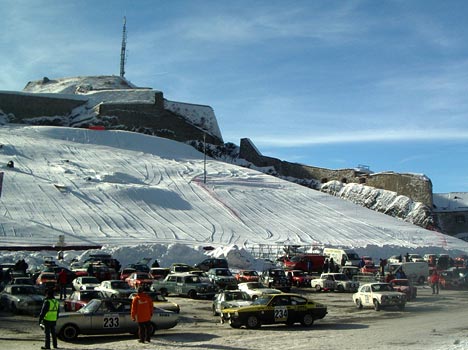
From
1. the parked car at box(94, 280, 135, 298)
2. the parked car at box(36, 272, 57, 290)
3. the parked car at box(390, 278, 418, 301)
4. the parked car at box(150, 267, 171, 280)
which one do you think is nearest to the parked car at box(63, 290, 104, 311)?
the parked car at box(94, 280, 135, 298)

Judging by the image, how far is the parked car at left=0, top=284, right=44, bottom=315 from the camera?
18.8 meters

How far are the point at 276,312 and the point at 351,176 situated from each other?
52975 mm

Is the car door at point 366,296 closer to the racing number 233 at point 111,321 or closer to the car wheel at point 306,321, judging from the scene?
the car wheel at point 306,321

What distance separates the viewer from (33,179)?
171ft

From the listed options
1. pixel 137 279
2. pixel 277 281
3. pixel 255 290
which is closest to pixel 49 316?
pixel 255 290

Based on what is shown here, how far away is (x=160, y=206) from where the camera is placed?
49281mm

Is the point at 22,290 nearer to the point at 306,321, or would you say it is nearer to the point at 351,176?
the point at 306,321

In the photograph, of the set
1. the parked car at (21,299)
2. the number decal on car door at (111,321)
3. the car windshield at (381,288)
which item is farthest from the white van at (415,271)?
the number decal on car door at (111,321)

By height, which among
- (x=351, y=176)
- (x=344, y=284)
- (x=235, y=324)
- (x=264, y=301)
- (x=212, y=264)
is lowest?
(x=235, y=324)

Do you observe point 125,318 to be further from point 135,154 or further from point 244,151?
point 244,151

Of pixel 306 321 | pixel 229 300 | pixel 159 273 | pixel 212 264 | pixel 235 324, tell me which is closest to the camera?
pixel 235 324

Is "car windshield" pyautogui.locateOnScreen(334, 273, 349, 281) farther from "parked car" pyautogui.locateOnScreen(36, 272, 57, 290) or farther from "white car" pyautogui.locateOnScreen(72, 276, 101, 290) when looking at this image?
"parked car" pyautogui.locateOnScreen(36, 272, 57, 290)

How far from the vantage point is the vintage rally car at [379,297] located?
65.2ft

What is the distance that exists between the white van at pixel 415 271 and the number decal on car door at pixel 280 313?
16.2 meters
